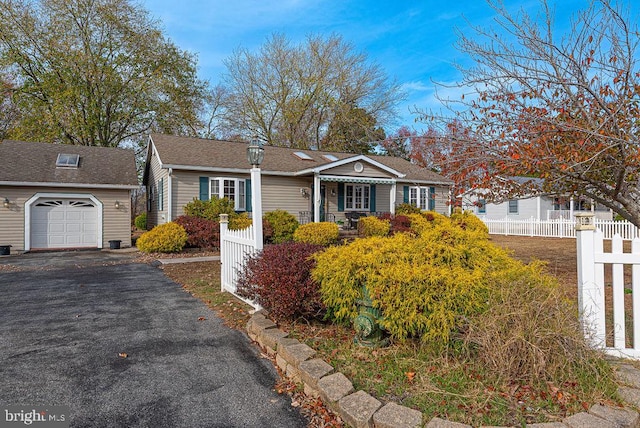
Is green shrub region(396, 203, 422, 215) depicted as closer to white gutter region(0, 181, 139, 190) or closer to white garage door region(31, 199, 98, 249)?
white gutter region(0, 181, 139, 190)

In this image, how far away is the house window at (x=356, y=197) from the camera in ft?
59.6

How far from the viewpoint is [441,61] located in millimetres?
5496

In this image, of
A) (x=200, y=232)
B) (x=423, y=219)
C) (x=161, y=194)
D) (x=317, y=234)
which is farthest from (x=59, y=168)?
(x=423, y=219)

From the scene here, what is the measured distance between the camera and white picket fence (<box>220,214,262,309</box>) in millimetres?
5352

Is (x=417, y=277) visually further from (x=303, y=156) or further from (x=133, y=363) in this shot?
(x=303, y=156)

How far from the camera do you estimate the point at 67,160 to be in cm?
1496

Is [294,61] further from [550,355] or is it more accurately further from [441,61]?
[550,355]

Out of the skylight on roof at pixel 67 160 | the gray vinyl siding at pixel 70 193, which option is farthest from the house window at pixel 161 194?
the skylight on roof at pixel 67 160

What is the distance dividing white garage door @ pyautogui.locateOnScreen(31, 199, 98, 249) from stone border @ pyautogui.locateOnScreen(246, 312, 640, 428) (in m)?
14.1

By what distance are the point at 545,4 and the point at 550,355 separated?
423 centimetres

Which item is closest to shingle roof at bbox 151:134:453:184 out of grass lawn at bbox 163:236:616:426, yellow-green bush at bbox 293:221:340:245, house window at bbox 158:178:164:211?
house window at bbox 158:178:164:211

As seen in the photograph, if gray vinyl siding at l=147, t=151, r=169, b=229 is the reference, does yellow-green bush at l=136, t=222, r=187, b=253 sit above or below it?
below

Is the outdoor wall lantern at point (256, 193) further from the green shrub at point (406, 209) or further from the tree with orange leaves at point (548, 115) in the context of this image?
the green shrub at point (406, 209)

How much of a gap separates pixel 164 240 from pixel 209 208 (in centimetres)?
276
